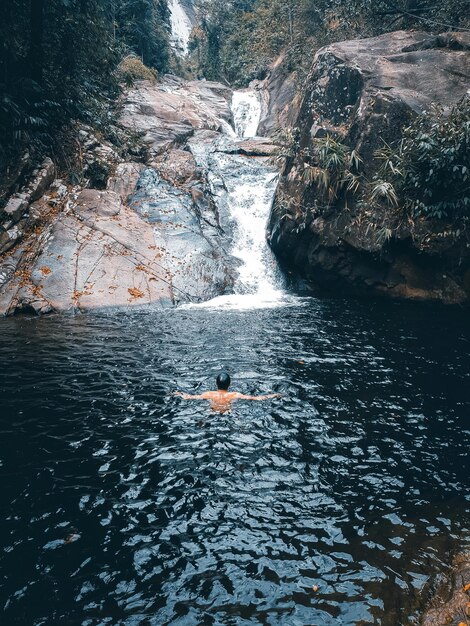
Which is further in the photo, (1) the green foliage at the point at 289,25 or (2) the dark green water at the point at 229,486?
(1) the green foliage at the point at 289,25

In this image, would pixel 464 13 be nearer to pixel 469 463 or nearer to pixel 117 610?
pixel 469 463

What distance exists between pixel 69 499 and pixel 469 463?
5.32 m

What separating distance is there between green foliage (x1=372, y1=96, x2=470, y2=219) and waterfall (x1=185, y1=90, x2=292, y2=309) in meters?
5.47

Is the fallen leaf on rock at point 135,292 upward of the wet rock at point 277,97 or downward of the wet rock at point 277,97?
Answer: downward

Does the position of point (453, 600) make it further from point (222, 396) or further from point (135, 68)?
point (135, 68)

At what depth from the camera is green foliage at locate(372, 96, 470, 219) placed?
13141 mm

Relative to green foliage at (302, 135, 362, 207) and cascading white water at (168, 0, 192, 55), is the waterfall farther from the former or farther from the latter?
cascading white water at (168, 0, 192, 55)

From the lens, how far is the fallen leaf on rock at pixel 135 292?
48.6 feet

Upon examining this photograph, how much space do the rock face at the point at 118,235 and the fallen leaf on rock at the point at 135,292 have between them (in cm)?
3

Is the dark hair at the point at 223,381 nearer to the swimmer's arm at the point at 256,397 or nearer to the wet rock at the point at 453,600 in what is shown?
the swimmer's arm at the point at 256,397

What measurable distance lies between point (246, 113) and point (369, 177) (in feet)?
70.7

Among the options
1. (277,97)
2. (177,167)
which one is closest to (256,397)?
(177,167)

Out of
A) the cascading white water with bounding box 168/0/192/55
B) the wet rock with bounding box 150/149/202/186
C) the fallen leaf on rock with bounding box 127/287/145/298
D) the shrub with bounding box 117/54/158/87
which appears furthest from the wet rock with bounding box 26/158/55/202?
the cascading white water with bounding box 168/0/192/55

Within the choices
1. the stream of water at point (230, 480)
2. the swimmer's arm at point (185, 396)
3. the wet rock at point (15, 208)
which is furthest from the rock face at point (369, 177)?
the wet rock at point (15, 208)
